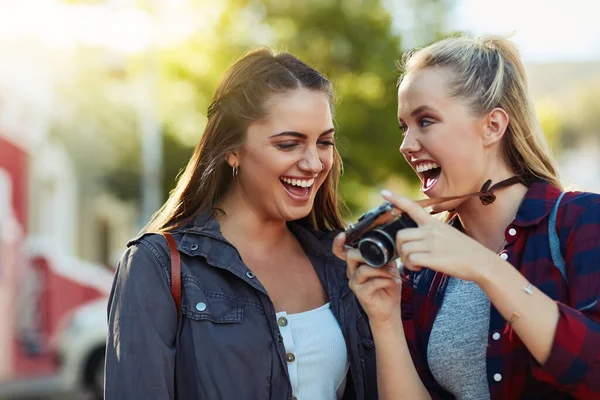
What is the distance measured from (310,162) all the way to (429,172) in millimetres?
444

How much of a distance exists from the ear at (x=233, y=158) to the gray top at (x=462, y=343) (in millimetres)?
948

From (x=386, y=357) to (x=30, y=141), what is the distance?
37.3 feet

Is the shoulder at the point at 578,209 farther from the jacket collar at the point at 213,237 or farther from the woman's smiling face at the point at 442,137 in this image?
the jacket collar at the point at 213,237

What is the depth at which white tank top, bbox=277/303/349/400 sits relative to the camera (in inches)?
118

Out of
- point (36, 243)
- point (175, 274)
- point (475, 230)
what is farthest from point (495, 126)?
point (36, 243)

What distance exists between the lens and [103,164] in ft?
54.0

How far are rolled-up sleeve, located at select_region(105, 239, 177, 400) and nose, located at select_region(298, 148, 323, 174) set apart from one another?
0.62 m

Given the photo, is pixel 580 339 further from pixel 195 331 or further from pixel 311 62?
pixel 311 62

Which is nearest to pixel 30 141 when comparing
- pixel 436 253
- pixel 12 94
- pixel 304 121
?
pixel 12 94

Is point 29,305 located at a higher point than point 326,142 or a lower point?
higher

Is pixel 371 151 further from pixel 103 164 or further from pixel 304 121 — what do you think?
pixel 304 121

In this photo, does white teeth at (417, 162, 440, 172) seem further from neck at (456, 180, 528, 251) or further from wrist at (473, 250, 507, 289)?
wrist at (473, 250, 507, 289)

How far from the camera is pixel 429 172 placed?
2.91 meters

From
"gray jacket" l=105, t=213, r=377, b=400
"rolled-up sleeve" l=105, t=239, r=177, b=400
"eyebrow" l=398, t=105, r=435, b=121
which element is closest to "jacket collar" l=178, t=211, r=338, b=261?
"gray jacket" l=105, t=213, r=377, b=400
